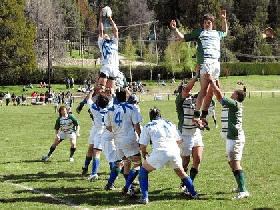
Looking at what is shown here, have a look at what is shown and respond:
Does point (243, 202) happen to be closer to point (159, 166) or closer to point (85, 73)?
point (159, 166)

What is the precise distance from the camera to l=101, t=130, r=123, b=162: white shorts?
12711mm

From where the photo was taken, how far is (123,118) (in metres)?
12.0

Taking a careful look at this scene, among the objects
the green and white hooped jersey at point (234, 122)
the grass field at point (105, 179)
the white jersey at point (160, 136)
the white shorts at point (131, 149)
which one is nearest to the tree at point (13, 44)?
the grass field at point (105, 179)

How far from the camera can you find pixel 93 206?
1136cm

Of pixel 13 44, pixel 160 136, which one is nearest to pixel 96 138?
pixel 160 136

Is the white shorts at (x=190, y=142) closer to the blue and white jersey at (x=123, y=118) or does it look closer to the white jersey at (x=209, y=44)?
the blue and white jersey at (x=123, y=118)

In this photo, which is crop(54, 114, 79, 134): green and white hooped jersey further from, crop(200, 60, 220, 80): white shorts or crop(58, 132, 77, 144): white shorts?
crop(200, 60, 220, 80): white shorts

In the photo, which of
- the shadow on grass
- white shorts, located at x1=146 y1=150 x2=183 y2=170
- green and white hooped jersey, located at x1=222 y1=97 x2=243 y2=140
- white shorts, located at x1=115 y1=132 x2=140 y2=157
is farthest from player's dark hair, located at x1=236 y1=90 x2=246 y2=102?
the shadow on grass

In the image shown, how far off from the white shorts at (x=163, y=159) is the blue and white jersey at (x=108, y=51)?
15.1 feet

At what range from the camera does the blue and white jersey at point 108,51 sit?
15.0 m

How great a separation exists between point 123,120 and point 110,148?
50.6 inches

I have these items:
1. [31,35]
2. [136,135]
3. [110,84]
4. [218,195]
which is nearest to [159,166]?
[136,135]

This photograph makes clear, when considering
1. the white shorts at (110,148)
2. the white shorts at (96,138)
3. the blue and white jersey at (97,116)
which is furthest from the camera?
the white shorts at (96,138)

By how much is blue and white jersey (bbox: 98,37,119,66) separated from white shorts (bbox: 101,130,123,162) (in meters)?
2.56
